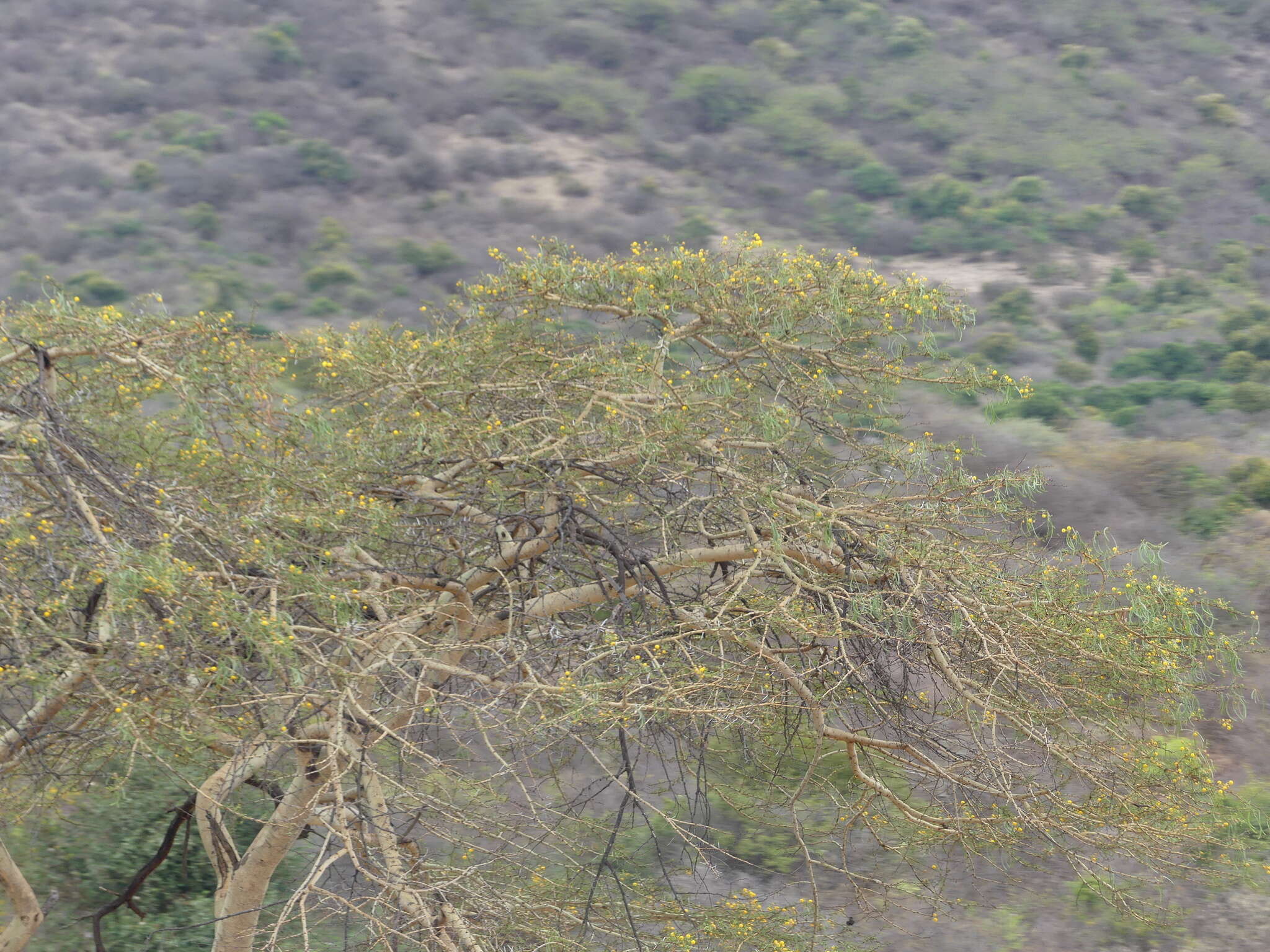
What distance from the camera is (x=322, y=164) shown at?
30.6 m

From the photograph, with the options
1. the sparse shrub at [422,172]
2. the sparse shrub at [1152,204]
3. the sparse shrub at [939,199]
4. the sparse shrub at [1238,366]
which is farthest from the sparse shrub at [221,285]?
the sparse shrub at [1152,204]

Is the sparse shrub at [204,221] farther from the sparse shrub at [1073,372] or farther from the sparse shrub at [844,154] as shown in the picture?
the sparse shrub at [1073,372]

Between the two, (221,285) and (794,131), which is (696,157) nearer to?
(794,131)

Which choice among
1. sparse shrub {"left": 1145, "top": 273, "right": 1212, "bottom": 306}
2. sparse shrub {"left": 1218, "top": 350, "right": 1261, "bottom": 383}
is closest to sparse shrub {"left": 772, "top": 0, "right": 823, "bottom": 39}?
sparse shrub {"left": 1145, "top": 273, "right": 1212, "bottom": 306}

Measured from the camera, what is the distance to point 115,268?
2558 cm

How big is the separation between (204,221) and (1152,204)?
840 inches

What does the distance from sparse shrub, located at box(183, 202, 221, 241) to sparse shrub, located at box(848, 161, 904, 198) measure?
48.6 feet

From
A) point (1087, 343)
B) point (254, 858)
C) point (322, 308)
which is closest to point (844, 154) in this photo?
point (1087, 343)

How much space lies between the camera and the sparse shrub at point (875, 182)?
31.2 m

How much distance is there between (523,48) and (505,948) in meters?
33.9

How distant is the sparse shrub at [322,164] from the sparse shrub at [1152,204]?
18241 millimetres

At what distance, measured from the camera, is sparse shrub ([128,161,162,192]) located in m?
28.9

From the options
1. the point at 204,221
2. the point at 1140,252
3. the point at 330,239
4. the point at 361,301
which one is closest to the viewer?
the point at 361,301

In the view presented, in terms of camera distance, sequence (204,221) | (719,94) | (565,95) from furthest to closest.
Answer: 1. (565,95)
2. (719,94)
3. (204,221)
